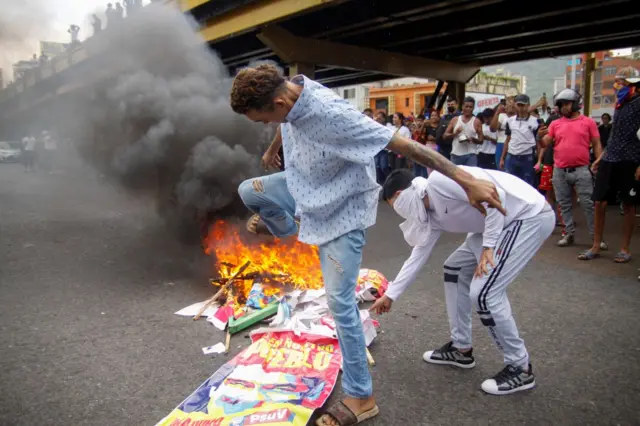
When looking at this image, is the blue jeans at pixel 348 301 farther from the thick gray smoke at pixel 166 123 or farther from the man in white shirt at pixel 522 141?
the man in white shirt at pixel 522 141

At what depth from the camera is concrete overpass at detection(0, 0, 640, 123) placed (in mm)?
7684

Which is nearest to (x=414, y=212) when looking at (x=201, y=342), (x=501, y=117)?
(x=201, y=342)

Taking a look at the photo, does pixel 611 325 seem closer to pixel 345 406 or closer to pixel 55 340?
pixel 345 406

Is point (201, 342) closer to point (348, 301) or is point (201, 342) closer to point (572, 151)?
point (348, 301)

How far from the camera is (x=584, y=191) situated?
19.8 feet

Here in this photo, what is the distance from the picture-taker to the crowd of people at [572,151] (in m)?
5.14

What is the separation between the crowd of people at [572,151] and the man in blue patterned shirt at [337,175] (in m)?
1.08

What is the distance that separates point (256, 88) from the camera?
222 centimetres

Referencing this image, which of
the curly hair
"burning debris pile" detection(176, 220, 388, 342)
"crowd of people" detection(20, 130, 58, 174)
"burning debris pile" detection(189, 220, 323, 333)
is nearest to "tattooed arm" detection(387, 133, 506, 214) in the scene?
the curly hair

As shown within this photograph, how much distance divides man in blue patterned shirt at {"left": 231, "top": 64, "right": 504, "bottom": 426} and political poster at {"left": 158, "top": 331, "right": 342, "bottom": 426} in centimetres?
23

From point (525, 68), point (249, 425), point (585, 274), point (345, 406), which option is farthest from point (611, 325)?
point (525, 68)

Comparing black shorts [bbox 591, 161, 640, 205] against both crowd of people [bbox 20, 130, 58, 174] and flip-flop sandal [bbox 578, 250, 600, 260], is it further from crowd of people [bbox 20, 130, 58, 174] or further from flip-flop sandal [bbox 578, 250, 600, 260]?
crowd of people [bbox 20, 130, 58, 174]

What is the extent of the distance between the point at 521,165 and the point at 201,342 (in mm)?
6021

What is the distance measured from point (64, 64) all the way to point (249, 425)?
10360 mm
